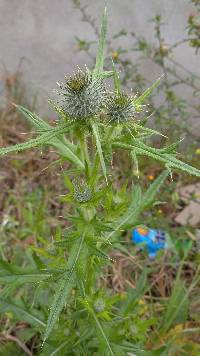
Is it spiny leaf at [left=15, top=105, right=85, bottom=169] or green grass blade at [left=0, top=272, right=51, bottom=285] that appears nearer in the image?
spiny leaf at [left=15, top=105, right=85, bottom=169]

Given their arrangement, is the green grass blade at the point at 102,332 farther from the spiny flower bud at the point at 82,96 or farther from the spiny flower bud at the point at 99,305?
the spiny flower bud at the point at 82,96

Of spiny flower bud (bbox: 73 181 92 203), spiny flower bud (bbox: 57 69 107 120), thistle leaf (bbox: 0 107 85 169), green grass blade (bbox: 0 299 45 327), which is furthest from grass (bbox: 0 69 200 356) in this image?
spiny flower bud (bbox: 57 69 107 120)

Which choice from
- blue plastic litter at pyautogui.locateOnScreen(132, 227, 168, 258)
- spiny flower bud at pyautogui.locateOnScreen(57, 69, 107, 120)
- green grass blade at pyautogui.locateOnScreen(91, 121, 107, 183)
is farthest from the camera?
blue plastic litter at pyautogui.locateOnScreen(132, 227, 168, 258)

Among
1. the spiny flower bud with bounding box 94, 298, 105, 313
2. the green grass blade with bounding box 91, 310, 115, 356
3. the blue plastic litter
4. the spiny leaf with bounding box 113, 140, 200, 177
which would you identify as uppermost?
the spiny leaf with bounding box 113, 140, 200, 177

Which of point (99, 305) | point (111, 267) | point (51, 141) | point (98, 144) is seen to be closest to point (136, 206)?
point (99, 305)

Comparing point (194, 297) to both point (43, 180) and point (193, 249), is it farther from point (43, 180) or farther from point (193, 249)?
point (43, 180)

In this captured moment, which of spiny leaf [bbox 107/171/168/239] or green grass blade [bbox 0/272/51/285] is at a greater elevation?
spiny leaf [bbox 107/171/168/239]

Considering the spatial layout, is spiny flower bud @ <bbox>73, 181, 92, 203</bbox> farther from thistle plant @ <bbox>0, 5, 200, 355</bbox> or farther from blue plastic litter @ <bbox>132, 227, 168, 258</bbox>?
blue plastic litter @ <bbox>132, 227, 168, 258</bbox>
